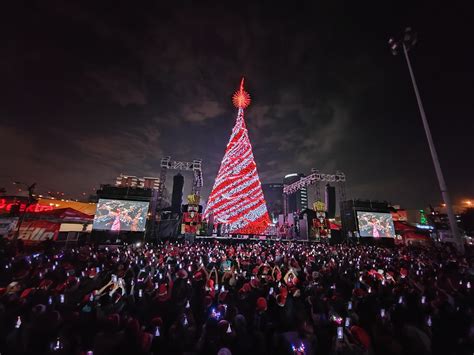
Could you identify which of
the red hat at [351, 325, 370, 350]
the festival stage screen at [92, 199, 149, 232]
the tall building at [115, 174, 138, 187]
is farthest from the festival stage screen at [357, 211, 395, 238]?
the tall building at [115, 174, 138, 187]

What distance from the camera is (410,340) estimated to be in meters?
3.65

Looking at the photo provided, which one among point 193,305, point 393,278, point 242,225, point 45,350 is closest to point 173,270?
point 193,305

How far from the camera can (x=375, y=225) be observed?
32.0 m

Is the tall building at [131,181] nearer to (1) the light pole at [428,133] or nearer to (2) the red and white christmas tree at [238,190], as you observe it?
(2) the red and white christmas tree at [238,190]

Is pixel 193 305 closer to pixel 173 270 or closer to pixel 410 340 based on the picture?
pixel 173 270

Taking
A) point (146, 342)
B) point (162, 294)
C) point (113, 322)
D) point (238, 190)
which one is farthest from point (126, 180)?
point (146, 342)

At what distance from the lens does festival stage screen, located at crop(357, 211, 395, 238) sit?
31500mm

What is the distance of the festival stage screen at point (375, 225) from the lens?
31.5 meters

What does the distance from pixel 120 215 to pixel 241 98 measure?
22.6 meters

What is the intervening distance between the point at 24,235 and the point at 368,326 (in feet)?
93.9

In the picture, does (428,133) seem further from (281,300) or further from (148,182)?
(148,182)

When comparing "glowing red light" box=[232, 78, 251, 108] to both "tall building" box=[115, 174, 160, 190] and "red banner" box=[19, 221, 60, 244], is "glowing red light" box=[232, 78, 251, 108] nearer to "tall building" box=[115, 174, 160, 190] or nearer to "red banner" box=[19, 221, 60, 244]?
"red banner" box=[19, 221, 60, 244]

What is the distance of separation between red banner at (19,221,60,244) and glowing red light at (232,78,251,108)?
26.1 metres

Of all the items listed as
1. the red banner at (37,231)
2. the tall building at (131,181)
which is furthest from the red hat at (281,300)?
the tall building at (131,181)
